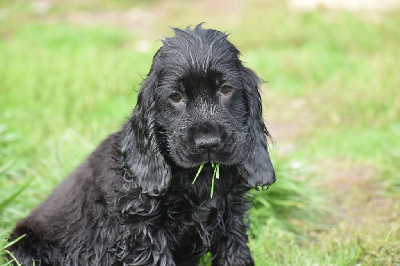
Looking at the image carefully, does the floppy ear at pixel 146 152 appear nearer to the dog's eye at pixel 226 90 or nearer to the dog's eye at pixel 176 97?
the dog's eye at pixel 176 97

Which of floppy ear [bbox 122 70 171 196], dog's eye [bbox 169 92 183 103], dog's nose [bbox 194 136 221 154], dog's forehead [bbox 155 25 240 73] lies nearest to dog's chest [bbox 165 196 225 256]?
floppy ear [bbox 122 70 171 196]

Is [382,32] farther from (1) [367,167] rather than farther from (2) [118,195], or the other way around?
(2) [118,195]

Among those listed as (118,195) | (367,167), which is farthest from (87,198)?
(367,167)

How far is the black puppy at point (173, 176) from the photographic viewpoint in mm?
3242

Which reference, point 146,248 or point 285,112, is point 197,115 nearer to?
point 146,248

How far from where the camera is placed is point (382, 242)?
4129 mm

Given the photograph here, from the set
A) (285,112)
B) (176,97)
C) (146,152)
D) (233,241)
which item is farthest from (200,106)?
(285,112)

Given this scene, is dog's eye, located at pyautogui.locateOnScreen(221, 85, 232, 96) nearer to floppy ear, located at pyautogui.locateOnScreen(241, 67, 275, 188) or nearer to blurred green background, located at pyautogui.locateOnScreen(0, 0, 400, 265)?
floppy ear, located at pyautogui.locateOnScreen(241, 67, 275, 188)

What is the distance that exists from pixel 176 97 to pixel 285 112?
17.5 feet

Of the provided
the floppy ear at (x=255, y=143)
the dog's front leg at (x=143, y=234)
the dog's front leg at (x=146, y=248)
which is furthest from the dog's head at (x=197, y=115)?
the dog's front leg at (x=146, y=248)

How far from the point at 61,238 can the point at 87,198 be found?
313mm

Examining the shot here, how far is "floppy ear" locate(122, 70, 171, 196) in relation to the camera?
3.38 metres

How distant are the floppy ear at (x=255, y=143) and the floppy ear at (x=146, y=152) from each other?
51 cm

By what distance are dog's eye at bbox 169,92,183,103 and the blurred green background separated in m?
0.38
